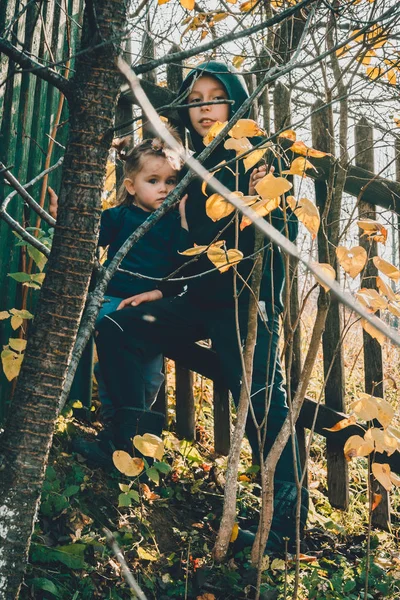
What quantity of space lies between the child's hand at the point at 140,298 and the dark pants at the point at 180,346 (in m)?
0.03

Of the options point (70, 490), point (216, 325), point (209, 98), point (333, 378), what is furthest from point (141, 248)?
point (70, 490)

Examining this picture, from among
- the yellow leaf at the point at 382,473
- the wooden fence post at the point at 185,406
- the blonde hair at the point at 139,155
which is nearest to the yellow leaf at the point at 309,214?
the yellow leaf at the point at 382,473

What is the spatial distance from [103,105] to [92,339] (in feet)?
6.19

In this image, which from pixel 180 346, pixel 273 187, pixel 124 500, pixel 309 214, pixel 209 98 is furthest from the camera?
pixel 180 346

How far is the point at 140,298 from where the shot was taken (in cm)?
279

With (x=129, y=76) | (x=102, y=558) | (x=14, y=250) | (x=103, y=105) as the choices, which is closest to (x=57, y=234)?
(x=103, y=105)

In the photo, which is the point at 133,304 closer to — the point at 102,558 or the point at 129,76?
the point at 102,558

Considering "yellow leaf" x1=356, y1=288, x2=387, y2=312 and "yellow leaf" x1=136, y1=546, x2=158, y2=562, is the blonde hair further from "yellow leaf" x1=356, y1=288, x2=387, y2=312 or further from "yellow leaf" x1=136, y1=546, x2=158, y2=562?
"yellow leaf" x1=136, y1=546, x2=158, y2=562

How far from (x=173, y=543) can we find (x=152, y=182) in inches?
67.5

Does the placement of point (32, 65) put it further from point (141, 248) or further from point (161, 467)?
point (141, 248)

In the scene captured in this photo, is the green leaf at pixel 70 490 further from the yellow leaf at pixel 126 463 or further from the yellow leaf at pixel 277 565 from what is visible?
the yellow leaf at pixel 277 565

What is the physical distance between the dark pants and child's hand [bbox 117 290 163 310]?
0.03 metres

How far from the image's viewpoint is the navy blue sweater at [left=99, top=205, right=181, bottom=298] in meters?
2.93

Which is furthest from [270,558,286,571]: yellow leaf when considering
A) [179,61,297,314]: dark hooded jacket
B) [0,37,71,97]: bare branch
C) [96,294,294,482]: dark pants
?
[0,37,71,97]: bare branch
